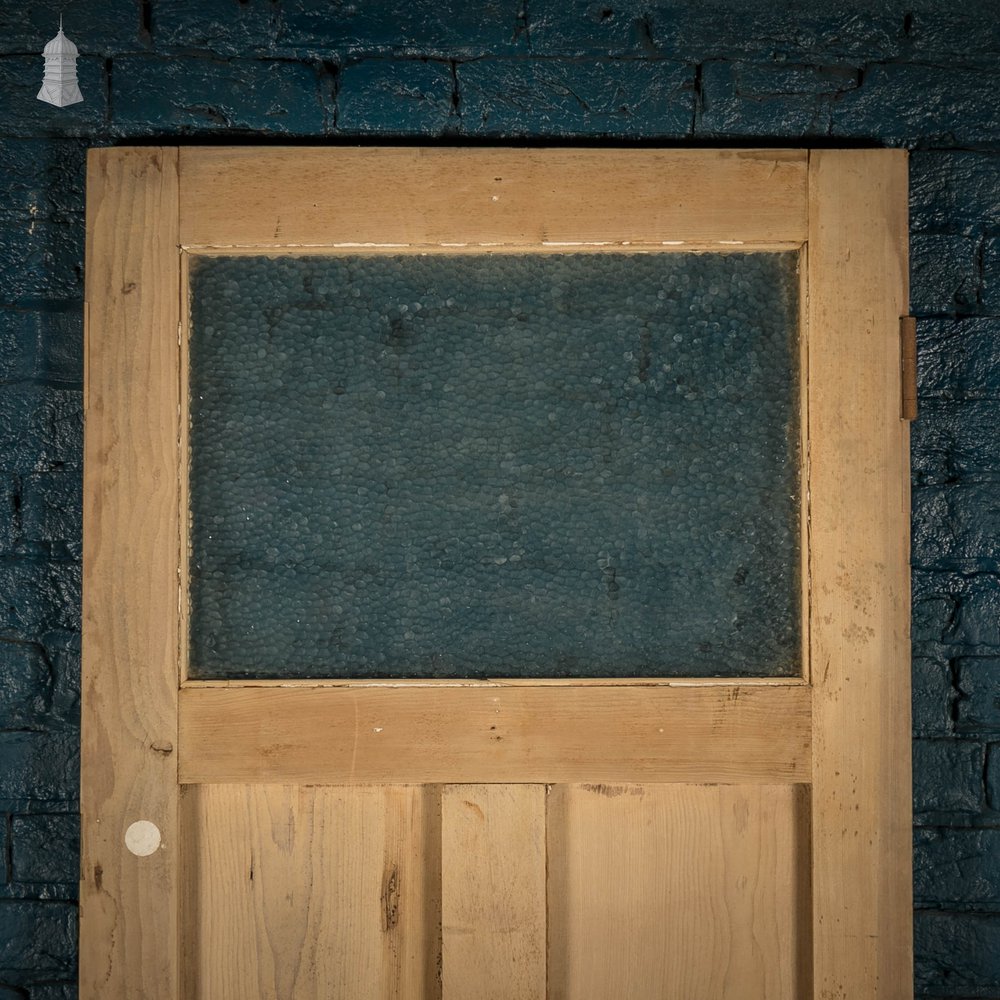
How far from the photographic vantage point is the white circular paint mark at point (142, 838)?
1.10 m

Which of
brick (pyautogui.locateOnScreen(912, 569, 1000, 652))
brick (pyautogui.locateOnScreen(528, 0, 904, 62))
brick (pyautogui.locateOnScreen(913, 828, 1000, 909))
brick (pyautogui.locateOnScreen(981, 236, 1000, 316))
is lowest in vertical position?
brick (pyautogui.locateOnScreen(913, 828, 1000, 909))

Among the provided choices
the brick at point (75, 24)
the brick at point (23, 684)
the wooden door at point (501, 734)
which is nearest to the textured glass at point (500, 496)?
the wooden door at point (501, 734)

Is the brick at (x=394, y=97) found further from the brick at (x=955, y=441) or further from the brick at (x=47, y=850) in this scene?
the brick at (x=47, y=850)

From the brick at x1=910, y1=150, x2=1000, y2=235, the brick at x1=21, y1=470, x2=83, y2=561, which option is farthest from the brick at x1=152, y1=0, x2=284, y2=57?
the brick at x1=910, y1=150, x2=1000, y2=235

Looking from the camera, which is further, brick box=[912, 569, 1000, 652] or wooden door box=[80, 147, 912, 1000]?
brick box=[912, 569, 1000, 652]

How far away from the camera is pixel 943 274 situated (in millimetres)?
1211

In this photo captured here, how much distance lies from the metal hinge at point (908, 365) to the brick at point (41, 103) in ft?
3.55

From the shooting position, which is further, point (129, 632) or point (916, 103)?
point (916, 103)

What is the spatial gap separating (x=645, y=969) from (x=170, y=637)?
717mm

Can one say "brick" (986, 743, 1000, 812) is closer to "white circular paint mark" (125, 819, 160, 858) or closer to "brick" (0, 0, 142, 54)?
"white circular paint mark" (125, 819, 160, 858)

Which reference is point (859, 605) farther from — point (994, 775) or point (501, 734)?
point (501, 734)

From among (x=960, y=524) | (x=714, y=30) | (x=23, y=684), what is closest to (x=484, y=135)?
(x=714, y=30)

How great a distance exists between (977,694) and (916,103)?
800 mm

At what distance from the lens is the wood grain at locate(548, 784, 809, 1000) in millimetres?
1108
